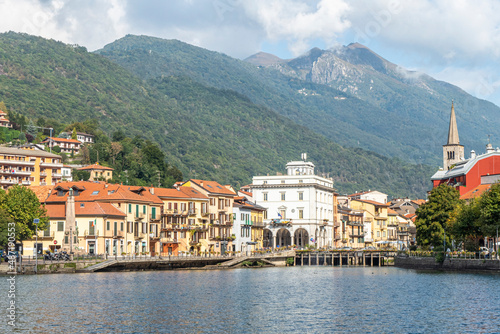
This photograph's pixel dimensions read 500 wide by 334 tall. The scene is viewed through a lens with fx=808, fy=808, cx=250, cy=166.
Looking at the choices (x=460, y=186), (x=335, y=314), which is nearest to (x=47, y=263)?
(x=335, y=314)

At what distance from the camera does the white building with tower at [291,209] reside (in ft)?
541

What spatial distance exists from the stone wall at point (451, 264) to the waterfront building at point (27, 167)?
76.7 m

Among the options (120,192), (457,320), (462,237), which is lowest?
(457,320)

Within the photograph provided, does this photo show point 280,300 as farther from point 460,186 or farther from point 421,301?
point 460,186

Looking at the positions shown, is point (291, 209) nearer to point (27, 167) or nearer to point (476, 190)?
point (476, 190)

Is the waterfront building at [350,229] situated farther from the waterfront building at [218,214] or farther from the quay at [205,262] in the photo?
the waterfront building at [218,214]

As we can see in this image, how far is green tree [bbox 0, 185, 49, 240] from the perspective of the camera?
10025cm

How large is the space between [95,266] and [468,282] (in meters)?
42.4

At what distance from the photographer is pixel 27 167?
160875 millimetres

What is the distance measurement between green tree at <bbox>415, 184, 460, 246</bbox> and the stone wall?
10.2 ft

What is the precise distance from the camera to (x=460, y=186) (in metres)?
148

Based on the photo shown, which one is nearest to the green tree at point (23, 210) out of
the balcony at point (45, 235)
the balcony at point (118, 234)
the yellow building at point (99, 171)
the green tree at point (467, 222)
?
the balcony at point (45, 235)

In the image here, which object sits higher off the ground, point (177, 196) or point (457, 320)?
point (177, 196)

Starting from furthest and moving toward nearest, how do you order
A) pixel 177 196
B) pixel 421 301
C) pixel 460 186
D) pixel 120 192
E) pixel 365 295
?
pixel 460 186 → pixel 177 196 → pixel 120 192 → pixel 365 295 → pixel 421 301
